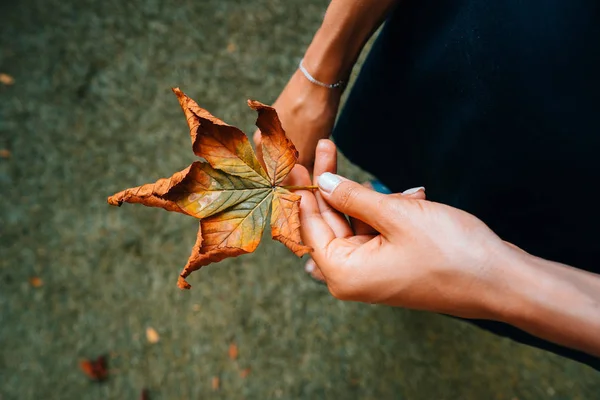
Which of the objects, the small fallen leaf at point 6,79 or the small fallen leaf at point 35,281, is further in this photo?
the small fallen leaf at point 6,79

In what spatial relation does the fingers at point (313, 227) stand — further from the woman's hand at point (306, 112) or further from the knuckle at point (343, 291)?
the woman's hand at point (306, 112)

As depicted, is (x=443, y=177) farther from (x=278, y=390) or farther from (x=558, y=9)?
(x=278, y=390)

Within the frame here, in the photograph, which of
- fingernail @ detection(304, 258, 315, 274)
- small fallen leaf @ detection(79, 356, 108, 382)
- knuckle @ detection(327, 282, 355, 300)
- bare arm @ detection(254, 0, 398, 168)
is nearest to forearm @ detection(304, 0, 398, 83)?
bare arm @ detection(254, 0, 398, 168)

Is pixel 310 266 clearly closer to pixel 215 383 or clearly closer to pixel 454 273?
pixel 215 383

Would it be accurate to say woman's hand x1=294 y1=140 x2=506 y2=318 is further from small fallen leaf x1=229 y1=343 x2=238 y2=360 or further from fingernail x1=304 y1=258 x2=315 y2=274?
small fallen leaf x1=229 y1=343 x2=238 y2=360

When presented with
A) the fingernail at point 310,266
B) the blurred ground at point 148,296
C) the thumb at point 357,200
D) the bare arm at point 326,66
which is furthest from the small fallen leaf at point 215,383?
the thumb at point 357,200

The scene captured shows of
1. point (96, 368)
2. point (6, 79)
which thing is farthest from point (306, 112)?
point (6, 79)

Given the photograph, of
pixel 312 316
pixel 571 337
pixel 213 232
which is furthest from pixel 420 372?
pixel 213 232
